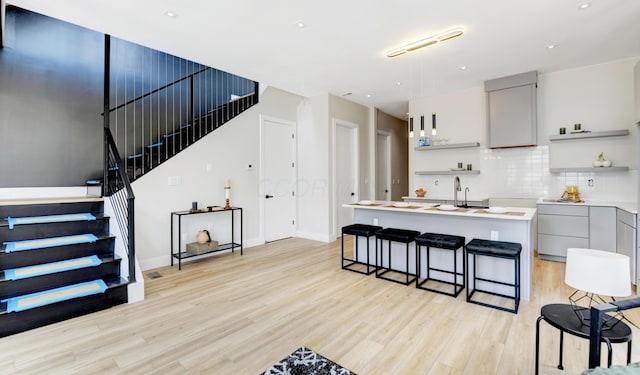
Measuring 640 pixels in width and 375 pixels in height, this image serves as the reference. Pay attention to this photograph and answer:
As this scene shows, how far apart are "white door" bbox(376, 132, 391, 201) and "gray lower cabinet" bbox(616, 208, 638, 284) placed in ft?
14.5

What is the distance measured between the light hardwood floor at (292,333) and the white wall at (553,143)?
6.52 feet

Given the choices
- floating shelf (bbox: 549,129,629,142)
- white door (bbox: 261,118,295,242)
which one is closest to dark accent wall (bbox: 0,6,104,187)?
white door (bbox: 261,118,295,242)

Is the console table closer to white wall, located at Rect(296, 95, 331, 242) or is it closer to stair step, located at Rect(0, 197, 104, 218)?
stair step, located at Rect(0, 197, 104, 218)

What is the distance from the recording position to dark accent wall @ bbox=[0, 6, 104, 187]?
382cm

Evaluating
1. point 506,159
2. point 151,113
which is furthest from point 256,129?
point 506,159

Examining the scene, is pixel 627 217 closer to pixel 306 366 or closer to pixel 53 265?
pixel 306 366

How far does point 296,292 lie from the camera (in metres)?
3.34

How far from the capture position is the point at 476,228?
11.2ft

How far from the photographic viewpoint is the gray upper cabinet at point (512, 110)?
4.73 metres

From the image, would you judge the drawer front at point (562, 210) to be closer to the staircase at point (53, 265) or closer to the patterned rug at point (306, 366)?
the patterned rug at point (306, 366)

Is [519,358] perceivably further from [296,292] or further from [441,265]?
[296,292]

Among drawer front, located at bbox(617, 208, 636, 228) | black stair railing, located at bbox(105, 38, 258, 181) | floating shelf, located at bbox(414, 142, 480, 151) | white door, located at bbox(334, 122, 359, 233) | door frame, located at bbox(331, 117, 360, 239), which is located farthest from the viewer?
white door, located at bbox(334, 122, 359, 233)

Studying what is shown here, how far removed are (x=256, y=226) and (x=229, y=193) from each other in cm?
86

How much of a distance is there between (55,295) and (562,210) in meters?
6.12
